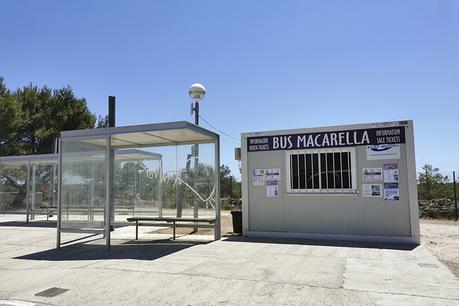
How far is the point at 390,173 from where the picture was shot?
10156 millimetres

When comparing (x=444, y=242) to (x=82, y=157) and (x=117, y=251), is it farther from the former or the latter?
(x=82, y=157)

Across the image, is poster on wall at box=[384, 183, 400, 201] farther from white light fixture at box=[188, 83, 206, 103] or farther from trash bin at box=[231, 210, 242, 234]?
white light fixture at box=[188, 83, 206, 103]

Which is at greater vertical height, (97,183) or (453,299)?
(97,183)

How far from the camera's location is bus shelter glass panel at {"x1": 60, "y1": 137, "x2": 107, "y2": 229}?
10.2 metres

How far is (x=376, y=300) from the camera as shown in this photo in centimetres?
515

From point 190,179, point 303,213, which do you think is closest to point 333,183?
point 303,213

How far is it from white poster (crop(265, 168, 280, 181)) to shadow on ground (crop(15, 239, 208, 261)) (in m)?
2.78

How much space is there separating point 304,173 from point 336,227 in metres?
1.68

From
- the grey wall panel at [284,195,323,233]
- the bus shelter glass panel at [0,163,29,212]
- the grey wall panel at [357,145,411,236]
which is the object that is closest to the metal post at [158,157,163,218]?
the grey wall panel at [284,195,323,233]

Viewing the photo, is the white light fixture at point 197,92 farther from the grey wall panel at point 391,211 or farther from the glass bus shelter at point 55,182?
the grey wall panel at point 391,211

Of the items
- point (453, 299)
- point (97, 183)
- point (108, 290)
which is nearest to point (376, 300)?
point (453, 299)

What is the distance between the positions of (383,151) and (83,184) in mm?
8003

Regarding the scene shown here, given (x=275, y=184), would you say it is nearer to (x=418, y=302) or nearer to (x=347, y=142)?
(x=347, y=142)

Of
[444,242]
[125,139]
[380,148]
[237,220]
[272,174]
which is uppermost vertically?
[125,139]
